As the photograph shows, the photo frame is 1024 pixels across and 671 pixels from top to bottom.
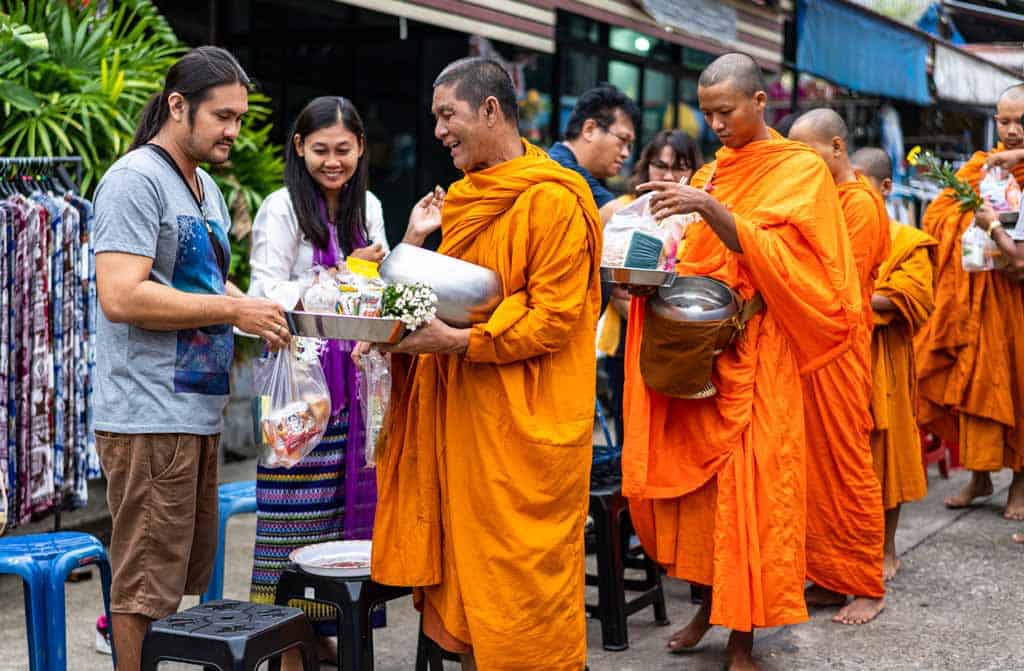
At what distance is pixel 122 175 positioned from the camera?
328 centimetres

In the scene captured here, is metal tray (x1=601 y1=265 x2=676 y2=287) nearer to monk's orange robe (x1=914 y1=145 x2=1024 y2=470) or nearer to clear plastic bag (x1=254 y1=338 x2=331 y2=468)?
clear plastic bag (x1=254 y1=338 x2=331 y2=468)

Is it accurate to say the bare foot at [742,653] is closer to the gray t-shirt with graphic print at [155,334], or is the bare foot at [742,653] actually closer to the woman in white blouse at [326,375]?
the woman in white blouse at [326,375]

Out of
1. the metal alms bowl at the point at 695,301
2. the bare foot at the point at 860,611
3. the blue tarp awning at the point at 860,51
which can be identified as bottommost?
the bare foot at the point at 860,611

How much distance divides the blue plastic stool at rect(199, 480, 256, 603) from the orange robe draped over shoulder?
3.49 ft

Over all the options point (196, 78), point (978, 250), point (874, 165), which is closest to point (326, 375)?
point (196, 78)

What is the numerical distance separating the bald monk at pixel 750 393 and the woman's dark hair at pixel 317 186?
1142mm

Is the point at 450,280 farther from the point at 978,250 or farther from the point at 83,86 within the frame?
the point at 978,250

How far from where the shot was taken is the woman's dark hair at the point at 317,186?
4.26 m

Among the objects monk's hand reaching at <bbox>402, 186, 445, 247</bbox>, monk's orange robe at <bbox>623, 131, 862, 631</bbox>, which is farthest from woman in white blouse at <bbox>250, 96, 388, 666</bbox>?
monk's orange robe at <bbox>623, 131, 862, 631</bbox>

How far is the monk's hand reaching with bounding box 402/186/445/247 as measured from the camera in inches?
151

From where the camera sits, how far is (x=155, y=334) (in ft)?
11.0

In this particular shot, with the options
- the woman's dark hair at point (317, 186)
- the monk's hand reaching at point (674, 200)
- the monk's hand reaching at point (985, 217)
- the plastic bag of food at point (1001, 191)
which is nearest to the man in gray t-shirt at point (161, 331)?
the woman's dark hair at point (317, 186)

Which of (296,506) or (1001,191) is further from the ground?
(1001,191)

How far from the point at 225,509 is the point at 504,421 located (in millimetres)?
1502
